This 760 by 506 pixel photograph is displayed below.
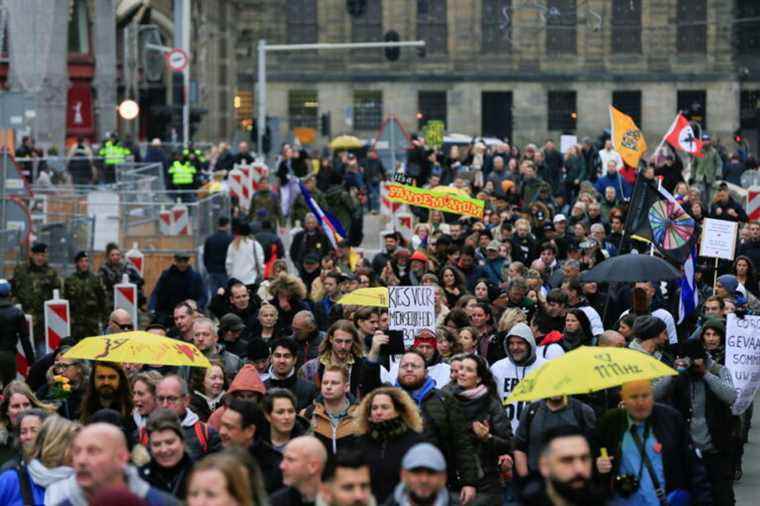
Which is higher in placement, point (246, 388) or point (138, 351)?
point (138, 351)

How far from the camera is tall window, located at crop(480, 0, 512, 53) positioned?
8188 cm

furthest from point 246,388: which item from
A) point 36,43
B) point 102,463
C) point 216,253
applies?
point 36,43

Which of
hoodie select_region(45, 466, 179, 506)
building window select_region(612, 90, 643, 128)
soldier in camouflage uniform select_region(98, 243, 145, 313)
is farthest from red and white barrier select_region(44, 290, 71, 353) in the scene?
building window select_region(612, 90, 643, 128)

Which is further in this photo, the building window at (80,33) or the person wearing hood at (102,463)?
the building window at (80,33)

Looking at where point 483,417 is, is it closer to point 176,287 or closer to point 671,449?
point 671,449

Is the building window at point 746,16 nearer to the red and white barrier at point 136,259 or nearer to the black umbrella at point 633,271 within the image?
the red and white barrier at point 136,259

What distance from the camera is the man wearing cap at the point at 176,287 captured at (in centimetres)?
2028

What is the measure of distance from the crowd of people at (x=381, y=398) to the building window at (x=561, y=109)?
198ft

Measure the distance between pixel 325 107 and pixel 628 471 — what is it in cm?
7169

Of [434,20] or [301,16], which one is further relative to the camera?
[434,20]

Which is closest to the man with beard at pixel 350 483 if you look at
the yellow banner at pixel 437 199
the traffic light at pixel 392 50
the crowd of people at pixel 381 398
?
the crowd of people at pixel 381 398

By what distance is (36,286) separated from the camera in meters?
20.2

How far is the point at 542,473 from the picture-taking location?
8172 millimetres

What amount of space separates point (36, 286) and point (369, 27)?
2469 inches
